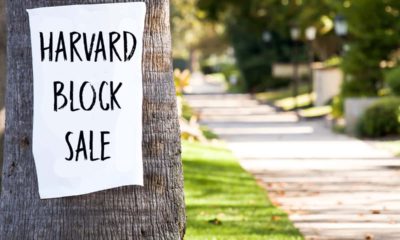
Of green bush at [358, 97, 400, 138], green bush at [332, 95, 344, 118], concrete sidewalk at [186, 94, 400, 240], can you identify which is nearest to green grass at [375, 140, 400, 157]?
concrete sidewalk at [186, 94, 400, 240]

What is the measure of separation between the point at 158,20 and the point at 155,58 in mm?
204

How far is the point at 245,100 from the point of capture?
5131 cm

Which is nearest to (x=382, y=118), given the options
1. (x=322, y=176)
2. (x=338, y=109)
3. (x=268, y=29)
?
(x=338, y=109)

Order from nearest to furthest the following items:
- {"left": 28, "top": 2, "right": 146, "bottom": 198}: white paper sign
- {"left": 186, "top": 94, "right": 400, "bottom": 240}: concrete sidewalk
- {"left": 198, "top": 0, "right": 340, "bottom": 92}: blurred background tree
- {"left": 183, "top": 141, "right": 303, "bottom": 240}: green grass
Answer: {"left": 28, "top": 2, "right": 146, "bottom": 198}: white paper sign
{"left": 183, "top": 141, "right": 303, "bottom": 240}: green grass
{"left": 186, "top": 94, "right": 400, "bottom": 240}: concrete sidewalk
{"left": 198, "top": 0, "right": 340, "bottom": 92}: blurred background tree

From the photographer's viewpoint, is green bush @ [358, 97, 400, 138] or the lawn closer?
the lawn

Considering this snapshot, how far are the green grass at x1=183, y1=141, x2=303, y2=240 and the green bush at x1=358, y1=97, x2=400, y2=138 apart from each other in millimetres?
6371

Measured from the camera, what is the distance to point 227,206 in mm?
13102

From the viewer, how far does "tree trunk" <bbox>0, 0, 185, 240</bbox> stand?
6.00 metres

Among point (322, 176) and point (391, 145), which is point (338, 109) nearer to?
point (391, 145)

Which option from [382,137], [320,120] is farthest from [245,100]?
[382,137]

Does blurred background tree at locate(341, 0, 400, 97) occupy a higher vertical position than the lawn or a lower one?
higher

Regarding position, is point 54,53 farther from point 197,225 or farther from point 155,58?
point 197,225

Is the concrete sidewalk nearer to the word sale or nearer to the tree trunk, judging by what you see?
the tree trunk

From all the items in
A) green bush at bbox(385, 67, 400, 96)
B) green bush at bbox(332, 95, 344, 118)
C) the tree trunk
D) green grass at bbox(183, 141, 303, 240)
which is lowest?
green bush at bbox(332, 95, 344, 118)
